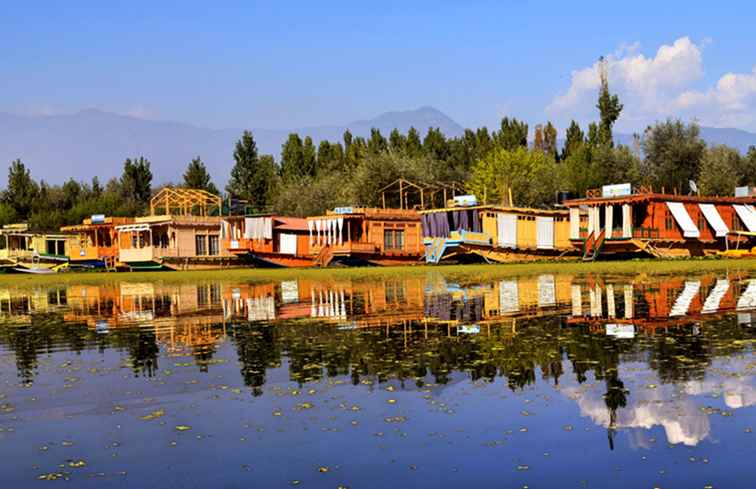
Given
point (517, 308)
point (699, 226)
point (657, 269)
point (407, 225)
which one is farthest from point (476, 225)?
point (517, 308)

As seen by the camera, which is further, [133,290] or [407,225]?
[407,225]

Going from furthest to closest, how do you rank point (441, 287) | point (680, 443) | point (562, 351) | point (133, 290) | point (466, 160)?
1. point (466, 160)
2. point (133, 290)
3. point (441, 287)
4. point (562, 351)
5. point (680, 443)

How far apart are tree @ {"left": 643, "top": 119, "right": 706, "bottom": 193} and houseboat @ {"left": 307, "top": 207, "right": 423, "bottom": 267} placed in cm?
2732

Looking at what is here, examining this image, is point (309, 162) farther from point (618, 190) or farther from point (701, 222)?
point (701, 222)

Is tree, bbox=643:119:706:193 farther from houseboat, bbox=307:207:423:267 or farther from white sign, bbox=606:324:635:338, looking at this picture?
white sign, bbox=606:324:635:338

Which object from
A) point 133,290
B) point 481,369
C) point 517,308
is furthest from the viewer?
point 133,290

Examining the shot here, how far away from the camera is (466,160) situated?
10150 cm

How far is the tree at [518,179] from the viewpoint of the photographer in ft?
247

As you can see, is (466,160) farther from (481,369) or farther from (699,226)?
(481,369)

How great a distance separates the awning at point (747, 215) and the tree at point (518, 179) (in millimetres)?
22077

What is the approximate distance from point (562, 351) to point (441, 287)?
17.7m

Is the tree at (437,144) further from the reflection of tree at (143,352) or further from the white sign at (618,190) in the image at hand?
the reflection of tree at (143,352)

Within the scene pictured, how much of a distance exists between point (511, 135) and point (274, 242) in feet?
168

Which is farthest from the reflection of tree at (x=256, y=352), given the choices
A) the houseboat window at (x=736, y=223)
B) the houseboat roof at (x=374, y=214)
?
the houseboat window at (x=736, y=223)
